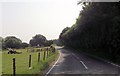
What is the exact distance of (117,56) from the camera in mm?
34156

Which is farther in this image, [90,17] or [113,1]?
[90,17]

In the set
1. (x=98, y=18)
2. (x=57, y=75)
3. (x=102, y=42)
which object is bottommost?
(x=57, y=75)

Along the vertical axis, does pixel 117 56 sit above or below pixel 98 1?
below

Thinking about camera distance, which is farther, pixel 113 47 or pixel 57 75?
pixel 113 47

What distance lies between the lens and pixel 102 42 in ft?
145

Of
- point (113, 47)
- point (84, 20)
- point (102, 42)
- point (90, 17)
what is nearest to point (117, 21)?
point (113, 47)

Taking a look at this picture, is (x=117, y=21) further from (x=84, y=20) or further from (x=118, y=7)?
(x=84, y=20)

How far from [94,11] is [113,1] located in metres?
8.54

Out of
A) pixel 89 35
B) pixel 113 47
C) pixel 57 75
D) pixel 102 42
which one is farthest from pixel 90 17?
pixel 57 75

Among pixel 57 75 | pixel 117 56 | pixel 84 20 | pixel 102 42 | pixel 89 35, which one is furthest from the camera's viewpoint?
pixel 89 35

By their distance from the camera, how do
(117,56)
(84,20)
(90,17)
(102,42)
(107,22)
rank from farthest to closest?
(84,20) → (90,17) → (102,42) → (107,22) → (117,56)

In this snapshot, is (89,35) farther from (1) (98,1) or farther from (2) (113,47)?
(2) (113,47)

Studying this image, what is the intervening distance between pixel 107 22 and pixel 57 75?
22.2 metres

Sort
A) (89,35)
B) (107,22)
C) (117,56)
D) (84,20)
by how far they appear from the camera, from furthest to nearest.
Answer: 1. (89,35)
2. (84,20)
3. (107,22)
4. (117,56)
